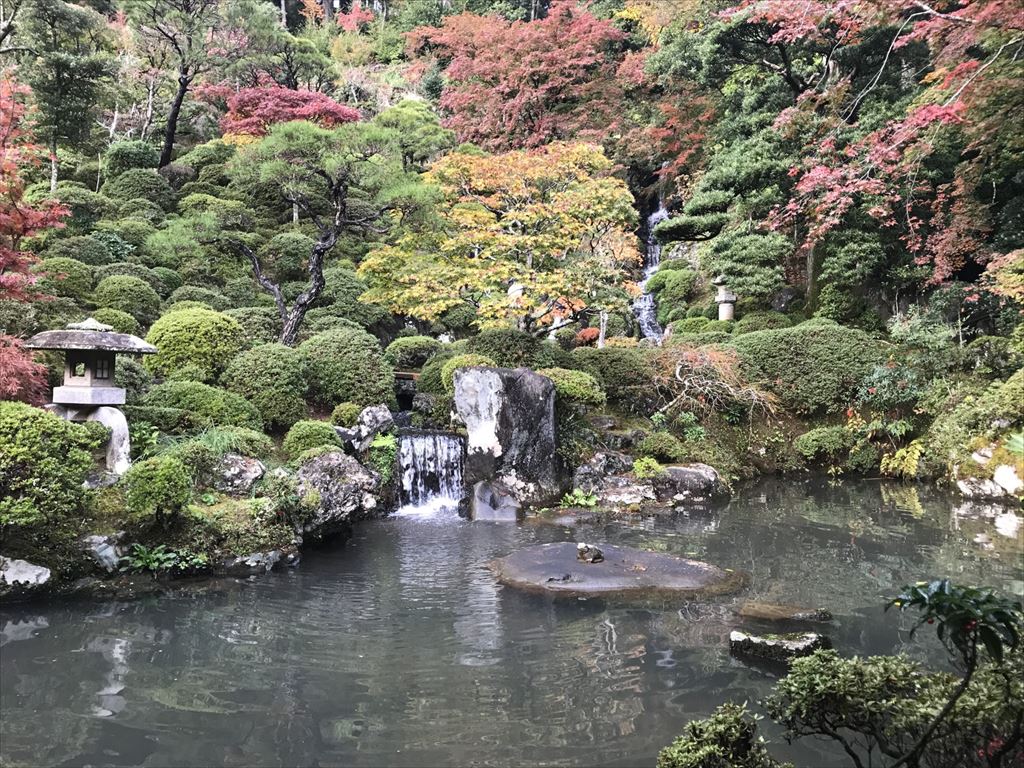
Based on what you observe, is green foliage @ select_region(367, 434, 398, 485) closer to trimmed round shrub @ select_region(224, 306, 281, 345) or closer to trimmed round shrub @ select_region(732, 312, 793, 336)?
trimmed round shrub @ select_region(224, 306, 281, 345)

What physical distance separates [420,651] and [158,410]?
21.5 ft

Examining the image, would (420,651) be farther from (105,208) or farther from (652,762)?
(105,208)

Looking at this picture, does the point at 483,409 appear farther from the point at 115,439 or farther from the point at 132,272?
the point at 132,272

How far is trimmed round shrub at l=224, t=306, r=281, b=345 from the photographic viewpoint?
46.3 ft

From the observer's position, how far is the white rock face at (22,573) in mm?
6383

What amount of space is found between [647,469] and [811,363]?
5.64m

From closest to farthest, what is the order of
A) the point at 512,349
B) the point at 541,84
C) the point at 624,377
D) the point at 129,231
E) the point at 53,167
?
the point at 512,349, the point at 624,377, the point at 53,167, the point at 129,231, the point at 541,84

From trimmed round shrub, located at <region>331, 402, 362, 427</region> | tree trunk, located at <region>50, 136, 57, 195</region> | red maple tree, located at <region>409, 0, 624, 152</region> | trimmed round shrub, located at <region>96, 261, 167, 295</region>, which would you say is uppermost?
red maple tree, located at <region>409, 0, 624, 152</region>

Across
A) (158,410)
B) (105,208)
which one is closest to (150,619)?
(158,410)

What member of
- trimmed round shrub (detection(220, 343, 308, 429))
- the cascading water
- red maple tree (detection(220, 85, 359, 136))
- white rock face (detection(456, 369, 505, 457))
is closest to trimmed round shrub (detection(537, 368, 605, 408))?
white rock face (detection(456, 369, 505, 457))

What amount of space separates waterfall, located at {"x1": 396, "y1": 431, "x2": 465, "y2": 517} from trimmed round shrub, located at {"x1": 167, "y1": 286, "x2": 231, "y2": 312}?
754 cm

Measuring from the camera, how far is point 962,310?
49.0 ft

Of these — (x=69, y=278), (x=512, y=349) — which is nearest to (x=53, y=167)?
(x=69, y=278)

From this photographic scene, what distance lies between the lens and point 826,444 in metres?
14.5
